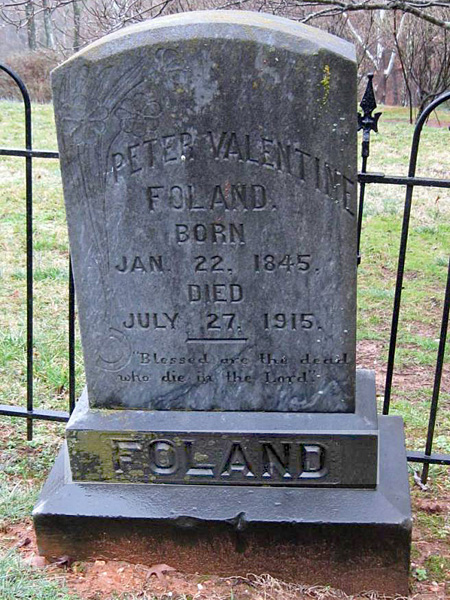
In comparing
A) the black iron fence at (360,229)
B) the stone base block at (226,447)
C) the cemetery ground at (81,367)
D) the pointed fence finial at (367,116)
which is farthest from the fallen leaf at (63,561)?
the pointed fence finial at (367,116)

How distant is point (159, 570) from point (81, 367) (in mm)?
1843

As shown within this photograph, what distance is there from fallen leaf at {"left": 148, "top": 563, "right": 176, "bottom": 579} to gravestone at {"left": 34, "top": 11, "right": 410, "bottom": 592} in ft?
0.13

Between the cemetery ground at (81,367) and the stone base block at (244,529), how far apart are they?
0.20 ft

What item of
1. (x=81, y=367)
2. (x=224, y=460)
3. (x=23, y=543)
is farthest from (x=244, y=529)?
(x=81, y=367)

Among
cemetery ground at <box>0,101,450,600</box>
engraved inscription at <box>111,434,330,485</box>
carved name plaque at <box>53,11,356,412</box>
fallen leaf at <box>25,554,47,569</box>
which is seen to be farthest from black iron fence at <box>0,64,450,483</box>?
fallen leaf at <box>25,554,47,569</box>

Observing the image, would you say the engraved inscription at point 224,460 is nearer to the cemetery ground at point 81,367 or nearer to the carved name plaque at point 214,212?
the carved name plaque at point 214,212

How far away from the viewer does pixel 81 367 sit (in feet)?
14.1

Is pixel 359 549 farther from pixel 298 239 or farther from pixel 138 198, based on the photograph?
pixel 138 198

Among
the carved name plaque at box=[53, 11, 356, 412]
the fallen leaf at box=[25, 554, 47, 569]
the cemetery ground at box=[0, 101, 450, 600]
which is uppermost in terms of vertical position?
the carved name plaque at box=[53, 11, 356, 412]

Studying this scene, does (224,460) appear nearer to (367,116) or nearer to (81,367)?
(367,116)

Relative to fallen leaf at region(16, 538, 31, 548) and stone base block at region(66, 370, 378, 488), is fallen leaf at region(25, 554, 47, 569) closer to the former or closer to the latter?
fallen leaf at region(16, 538, 31, 548)

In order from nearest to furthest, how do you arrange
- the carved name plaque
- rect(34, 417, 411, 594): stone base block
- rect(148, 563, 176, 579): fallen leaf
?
1. the carved name plaque
2. rect(34, 417, 411, 594): stone base block
3. rect(148, 563, 176, 579): fallen leaf

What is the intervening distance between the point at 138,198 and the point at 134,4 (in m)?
3.36

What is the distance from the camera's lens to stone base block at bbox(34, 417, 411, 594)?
2564 mm
